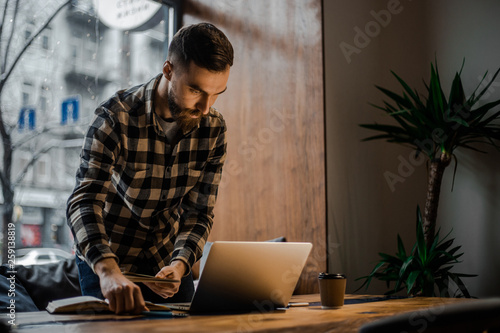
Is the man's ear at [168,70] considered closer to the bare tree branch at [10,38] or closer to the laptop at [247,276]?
the laptop at [247,276]

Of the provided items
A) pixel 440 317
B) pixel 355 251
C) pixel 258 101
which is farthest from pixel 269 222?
pixel 440 317

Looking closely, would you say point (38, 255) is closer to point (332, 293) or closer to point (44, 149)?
point (44, 149)

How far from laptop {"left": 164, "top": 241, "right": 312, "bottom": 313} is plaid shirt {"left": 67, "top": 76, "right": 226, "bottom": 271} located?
10.6 inches

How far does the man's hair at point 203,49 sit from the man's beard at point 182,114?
0.41 feet

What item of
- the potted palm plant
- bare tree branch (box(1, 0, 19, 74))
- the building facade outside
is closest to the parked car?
the building facade outside

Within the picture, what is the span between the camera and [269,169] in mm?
3697

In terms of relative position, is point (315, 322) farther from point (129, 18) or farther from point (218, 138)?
point (129, 18)

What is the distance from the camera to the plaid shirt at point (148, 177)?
1.60m

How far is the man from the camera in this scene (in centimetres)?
155

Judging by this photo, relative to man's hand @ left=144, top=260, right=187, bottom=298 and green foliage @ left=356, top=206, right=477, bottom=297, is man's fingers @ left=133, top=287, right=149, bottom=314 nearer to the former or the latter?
man's hand @ left=144, top=260, right=187, bottom=298

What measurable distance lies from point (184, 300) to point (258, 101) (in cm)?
220

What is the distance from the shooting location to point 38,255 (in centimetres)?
338

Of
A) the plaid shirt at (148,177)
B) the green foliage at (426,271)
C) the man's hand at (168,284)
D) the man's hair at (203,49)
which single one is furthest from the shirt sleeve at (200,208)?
the green foliage at (426,271)

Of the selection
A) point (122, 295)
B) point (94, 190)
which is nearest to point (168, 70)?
point (94, 190)
